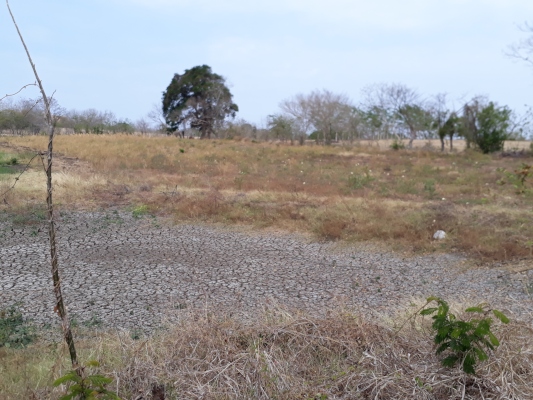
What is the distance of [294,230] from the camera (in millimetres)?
9789

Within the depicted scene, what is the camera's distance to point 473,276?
7.01 meters

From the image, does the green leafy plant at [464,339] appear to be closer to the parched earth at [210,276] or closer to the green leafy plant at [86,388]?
the parched earth at [210,276]

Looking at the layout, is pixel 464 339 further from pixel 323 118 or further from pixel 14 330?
pixel 323 118

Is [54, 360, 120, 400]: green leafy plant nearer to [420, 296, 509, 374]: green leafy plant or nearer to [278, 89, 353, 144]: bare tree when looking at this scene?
[420, 296, 509, 374]: green leafy plant

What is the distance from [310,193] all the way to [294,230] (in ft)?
13.9

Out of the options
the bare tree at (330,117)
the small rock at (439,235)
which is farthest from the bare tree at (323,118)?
the small rock at (439,235)

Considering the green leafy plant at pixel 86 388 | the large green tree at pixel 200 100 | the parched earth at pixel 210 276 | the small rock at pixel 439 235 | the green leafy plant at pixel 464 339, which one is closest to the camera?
the green leafy plant at pixel 86 388

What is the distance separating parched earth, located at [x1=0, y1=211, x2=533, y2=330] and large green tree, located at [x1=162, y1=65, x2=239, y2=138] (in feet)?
103

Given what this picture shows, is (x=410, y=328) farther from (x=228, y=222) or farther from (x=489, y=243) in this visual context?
(x=228, y=222)

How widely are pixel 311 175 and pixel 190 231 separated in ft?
30.4

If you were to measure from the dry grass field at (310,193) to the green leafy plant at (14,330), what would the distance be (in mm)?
2400

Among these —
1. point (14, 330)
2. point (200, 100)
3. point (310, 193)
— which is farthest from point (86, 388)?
point (200, 100)

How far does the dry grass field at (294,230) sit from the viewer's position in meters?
2.98

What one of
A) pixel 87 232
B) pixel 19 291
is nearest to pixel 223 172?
pixel 87 232
